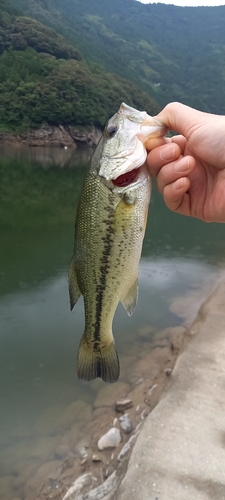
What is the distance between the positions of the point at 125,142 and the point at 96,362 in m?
1.68

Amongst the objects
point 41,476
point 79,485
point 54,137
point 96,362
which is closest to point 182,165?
point 96,362

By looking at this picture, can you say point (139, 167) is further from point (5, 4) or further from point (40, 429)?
point (5, 4)

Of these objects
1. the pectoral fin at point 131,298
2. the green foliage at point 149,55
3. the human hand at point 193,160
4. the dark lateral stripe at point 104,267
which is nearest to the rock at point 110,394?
the dark lateral stripe at point 104,267

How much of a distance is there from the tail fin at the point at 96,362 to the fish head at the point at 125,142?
1.36 m

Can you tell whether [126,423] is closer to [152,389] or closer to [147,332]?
[152,389]

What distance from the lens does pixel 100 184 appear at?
8.37 feet

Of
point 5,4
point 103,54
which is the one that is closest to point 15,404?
point 5,4

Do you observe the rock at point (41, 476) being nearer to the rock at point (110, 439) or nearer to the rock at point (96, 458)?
the rock at point (96, 458)

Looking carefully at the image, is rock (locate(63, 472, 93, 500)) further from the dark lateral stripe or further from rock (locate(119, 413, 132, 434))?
the dark lateral stripe

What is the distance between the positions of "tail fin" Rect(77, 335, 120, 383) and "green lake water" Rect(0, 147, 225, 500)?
119 inches

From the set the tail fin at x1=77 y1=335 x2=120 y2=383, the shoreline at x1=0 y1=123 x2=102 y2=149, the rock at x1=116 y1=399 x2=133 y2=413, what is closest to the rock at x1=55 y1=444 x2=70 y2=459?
the rock at x1=116 y1=399 x2=133 y2=413

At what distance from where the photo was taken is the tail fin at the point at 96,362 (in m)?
3.12

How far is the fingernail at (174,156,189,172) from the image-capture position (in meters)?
2.65

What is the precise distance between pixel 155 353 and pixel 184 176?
5.97 meters
